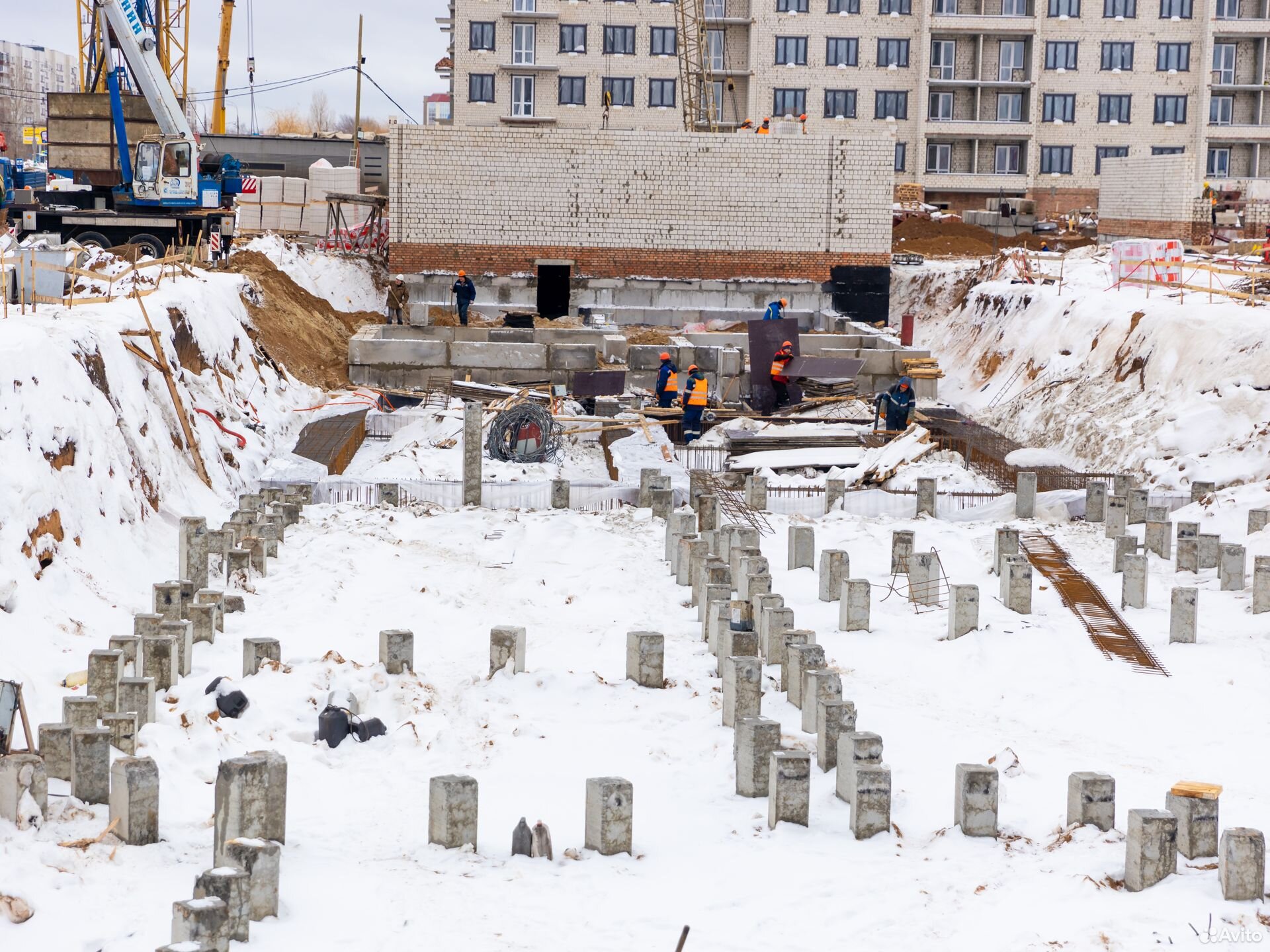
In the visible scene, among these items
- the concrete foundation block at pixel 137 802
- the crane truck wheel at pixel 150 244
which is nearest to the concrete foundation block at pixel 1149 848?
the concrete foundation block at pixel 137 802

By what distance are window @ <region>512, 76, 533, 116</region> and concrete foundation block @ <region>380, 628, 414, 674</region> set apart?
143 feet

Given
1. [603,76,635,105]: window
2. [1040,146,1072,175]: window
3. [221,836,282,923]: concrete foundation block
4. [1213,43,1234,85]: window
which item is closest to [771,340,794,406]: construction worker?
[221,836,282,923]: concrete foundation block

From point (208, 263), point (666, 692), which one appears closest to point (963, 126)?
point (208, 263)

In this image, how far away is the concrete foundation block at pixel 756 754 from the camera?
764 centimetres

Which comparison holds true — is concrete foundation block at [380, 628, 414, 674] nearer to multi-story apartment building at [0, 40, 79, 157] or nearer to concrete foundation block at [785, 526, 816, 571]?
concrete foundation block at [785, 526, 816, 571]

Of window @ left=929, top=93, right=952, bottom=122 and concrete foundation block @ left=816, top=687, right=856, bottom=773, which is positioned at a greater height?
window @ left=929, top=93, right=952, bottom=122

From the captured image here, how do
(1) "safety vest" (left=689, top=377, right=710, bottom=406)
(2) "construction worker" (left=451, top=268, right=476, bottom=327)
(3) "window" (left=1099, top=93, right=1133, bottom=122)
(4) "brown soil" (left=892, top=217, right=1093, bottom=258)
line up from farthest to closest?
(3) "window" (left=1099, top=93, right=1133, bottom=122) → (4) "brown soil" (left=892, top=217, right=1093, bottom=258) → (2) "construction worker" (left=451, top=268, right=476, bottom=327) → (1) "safety vest" (left=689, top=377, right=710, bottom=406)

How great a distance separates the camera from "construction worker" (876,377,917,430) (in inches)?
735

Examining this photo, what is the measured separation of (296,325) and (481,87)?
28.9 metres

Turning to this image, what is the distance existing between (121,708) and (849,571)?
630 cm

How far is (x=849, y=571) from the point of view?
1235cm

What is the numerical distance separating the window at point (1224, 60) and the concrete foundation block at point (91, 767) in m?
51.9

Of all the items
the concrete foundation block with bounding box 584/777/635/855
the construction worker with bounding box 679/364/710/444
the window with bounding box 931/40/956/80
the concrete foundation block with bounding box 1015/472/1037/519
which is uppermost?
the window with bounding box 931/40/956/80

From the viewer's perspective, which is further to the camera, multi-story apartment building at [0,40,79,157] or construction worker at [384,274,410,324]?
multi-story apartment building at [0,40,79,157]
